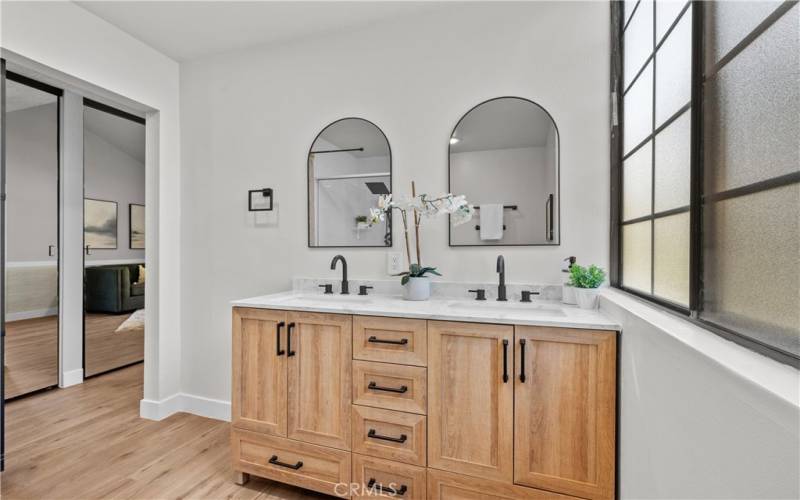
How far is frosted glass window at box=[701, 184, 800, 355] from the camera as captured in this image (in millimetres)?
627

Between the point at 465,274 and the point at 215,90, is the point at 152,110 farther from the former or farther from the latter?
the point at 465,274

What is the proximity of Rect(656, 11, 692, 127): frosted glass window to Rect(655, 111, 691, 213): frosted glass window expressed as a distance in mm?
58

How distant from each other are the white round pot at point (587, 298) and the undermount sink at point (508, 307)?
0.10 m

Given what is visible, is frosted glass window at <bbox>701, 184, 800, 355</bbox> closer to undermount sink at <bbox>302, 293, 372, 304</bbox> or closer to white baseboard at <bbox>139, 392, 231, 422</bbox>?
undermount sink at <bbox>302, 293, 372, 304</bbox>

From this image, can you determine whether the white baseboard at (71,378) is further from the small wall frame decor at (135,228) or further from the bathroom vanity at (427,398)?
the small wall frame decor at (135,228)

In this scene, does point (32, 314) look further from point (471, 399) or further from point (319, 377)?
point (471, 399)

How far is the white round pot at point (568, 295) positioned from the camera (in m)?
1.80

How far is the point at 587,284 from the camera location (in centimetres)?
171

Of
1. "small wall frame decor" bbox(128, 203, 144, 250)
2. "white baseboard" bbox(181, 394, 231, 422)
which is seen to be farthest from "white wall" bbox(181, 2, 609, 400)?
"small wall frame decor" bbox(128, 203, 144, 250)

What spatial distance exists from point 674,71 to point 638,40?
513mm

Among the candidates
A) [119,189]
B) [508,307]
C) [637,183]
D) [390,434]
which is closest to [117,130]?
[119,189]

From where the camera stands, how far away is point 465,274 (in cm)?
209

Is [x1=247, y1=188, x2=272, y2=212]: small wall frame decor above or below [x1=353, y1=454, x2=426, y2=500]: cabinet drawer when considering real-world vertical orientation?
above

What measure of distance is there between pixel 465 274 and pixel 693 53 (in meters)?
1.34
